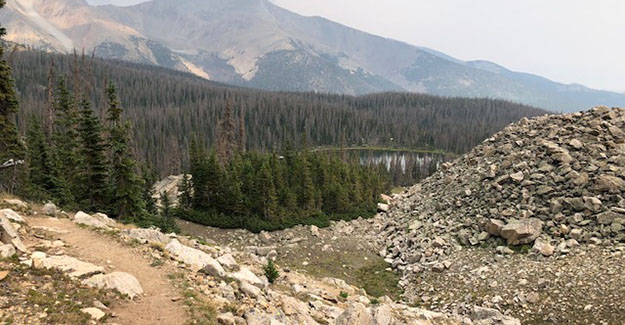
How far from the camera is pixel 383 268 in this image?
33719mm

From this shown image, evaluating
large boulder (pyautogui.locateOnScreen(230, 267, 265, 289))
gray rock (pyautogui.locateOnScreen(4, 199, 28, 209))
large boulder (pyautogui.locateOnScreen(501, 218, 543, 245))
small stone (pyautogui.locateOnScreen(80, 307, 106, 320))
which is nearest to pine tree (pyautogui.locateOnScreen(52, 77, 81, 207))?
gray rock (pyautogui.locateOnScreen(4, 199, 28, 209))

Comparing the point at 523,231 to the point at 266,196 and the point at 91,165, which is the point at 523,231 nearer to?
the point at 266,196

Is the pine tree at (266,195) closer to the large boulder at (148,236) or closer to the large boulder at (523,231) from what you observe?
the large boulder at (523,231)

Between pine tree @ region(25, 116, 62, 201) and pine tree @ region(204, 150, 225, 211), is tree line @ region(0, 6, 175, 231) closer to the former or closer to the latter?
pine tree @ region(25, 116, 62, 201)

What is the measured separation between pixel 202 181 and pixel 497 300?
41.1m

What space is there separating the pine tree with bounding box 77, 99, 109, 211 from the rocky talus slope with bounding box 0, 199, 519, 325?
1476cm

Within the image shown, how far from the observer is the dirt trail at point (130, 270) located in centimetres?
1048

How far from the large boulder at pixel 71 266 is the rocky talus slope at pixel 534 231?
2146 cm

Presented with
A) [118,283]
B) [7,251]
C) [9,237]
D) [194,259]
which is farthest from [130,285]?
[9,237]

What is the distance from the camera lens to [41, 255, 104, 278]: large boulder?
11.5 metres

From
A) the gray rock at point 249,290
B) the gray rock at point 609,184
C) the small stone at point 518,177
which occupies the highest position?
the gray rock at point 609,184

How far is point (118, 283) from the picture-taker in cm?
1147

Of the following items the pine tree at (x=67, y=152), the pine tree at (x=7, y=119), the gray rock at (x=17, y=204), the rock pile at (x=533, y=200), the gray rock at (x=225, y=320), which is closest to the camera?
the gray rock at (x=225, y=320)

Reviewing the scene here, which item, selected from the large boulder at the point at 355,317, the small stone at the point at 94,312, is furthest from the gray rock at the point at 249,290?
the small stone at the point at 94,312
